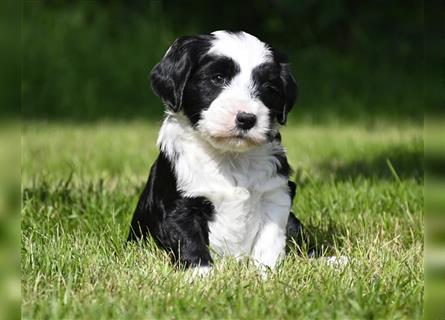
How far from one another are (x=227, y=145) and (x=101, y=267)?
2.54 ft

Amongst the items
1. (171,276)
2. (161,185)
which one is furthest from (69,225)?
(171,276)

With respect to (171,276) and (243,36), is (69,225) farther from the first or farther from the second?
(243,36)

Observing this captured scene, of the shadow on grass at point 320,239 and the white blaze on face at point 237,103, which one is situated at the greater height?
the white blaze on face at point 237,103

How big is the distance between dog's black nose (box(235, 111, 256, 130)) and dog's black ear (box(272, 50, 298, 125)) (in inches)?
14.4

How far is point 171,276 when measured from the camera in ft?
10.8

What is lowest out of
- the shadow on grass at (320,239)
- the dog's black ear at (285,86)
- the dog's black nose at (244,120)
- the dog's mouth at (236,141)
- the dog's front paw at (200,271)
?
the shadow on grass at (320,239)

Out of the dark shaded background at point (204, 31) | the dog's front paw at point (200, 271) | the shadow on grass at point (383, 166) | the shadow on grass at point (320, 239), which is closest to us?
the dog's front paw at point (200, 271)

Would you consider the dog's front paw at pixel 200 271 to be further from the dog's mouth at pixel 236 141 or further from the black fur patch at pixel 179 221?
the dog's mouth at pixel 236 141

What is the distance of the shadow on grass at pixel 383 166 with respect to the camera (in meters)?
5.84

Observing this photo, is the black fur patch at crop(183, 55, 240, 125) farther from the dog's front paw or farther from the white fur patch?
the dog's front paw

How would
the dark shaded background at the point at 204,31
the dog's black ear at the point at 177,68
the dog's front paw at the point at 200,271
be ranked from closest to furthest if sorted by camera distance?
the dog's front paw at the point at 200,271 < the dog's black ear at the point at 177,68 < the dark shaded background at the point at 204,31

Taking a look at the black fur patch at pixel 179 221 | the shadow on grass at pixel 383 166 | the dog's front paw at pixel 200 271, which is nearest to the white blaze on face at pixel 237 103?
the black fur patch at pixel 179 221

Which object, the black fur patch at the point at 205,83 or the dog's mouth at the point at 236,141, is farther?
the black fur patch at the point at 205,83

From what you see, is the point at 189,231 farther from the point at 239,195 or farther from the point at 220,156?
the point at 220,156
